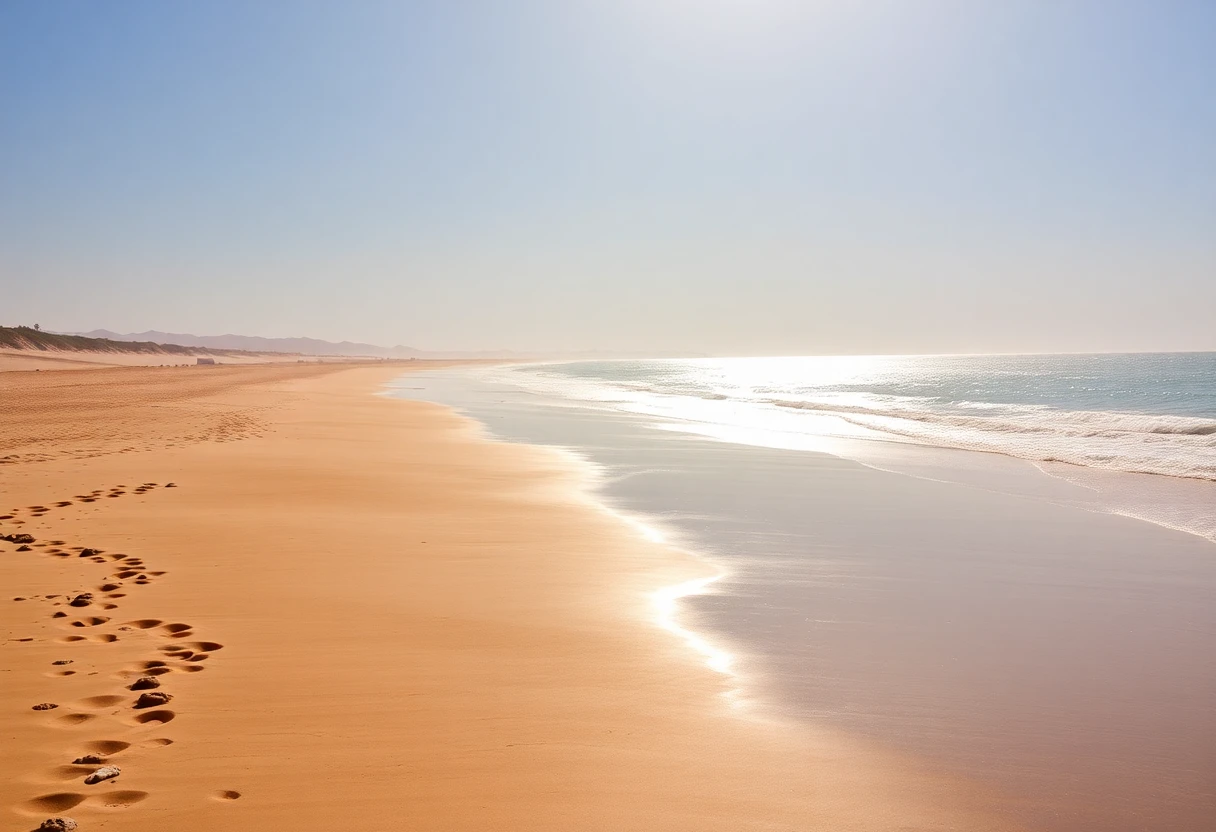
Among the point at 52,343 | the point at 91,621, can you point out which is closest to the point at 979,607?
Answer: the point at 91,621

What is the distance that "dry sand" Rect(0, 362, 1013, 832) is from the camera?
313 centimetres

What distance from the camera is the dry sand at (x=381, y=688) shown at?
10.3 feet

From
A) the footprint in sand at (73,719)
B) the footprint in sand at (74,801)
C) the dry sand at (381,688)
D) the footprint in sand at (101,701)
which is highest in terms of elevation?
the footprint in sand at (101,701)

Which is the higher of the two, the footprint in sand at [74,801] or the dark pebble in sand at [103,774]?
the dark pebble in sand at [103,774]

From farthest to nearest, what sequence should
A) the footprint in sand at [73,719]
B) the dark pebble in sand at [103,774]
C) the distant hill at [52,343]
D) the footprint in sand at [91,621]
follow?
the distant hill at [52,343], the footprint in sand at [91,621], the footprint in sand at [73,719], the dark pebble in sand at [103,774]

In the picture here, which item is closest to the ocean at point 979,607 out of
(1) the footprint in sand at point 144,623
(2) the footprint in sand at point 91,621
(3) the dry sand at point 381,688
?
(3) the dry sand at point 381,688

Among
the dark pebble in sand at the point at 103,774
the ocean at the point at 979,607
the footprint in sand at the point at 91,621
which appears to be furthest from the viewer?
the footprint in sand at the point at 91,621

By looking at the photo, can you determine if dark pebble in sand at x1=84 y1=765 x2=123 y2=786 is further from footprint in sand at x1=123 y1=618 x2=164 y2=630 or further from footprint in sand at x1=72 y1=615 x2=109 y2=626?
footprint in sand at x1=72 y1=615 x2=109 y2=626

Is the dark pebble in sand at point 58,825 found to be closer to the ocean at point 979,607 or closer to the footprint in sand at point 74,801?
the footprint in sand at point 74,801

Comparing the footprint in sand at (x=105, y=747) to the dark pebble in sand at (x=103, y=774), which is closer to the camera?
the dark pebble in sand at (x=103, y=774)

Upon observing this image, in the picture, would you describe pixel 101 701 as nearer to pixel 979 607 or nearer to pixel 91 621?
pixel 91 621

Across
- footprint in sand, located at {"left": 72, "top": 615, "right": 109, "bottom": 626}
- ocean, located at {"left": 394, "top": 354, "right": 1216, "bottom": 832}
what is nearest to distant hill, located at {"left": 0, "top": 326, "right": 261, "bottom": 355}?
ocean, located at {"left": 394, "top": 354, "right": 1216, "bottom": 832}

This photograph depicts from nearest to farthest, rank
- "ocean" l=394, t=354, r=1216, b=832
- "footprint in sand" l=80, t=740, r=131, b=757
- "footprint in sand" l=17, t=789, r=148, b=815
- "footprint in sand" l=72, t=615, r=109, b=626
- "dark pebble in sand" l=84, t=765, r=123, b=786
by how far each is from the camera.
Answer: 1. "footprint in sand" l=17, t=789, r=148, b=815
2. "dark pebble in sand" l=84, t=765, r=123, b=786
3. "footprint in sand" l=80, t=740, r=131, b=757
4. "ocean" l=394, t=354, r=1216, b=832
5. "footprint in sand" l=72, t=615, r=109, b=626

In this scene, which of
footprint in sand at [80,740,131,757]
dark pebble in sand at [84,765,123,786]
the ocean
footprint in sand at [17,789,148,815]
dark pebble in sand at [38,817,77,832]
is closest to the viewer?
dark pebble in sand at [38,817,77,832]
